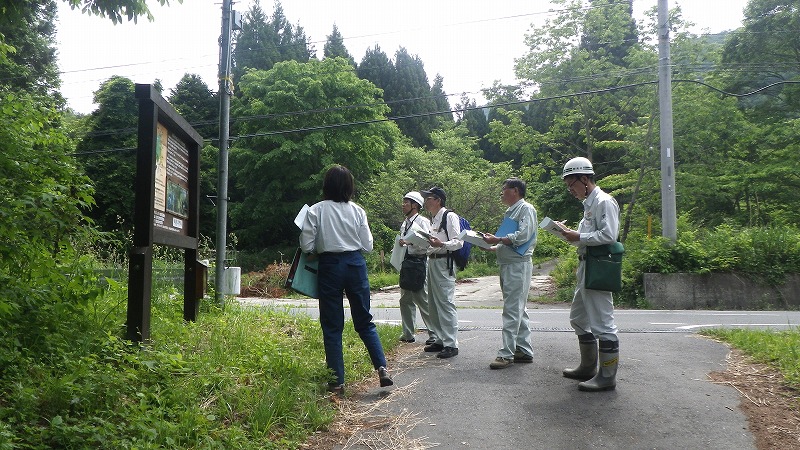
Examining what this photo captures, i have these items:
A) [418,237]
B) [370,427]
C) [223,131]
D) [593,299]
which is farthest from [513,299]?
[223,131]

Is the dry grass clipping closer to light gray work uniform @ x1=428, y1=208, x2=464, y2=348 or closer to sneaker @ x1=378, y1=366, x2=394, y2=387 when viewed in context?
sneaker @ x1=378, y1=366, x2=394, y2=387

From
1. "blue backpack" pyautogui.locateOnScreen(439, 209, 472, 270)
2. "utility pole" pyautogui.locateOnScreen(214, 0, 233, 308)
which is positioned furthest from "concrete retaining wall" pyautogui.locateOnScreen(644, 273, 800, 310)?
"utility pole" pyautogui.locateOnScreen(214, 0, 233, 308)

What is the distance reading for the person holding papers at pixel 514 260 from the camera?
6.52m

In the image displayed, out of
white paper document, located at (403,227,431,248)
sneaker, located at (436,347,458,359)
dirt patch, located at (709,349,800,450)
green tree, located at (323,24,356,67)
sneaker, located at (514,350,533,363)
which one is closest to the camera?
dirt patch, located at (709,349,800,450)

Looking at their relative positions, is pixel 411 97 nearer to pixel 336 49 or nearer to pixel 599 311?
pixel 336 49

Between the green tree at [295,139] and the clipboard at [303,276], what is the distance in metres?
34.2

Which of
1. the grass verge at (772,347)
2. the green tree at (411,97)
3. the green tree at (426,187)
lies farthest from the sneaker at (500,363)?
the green tree at (411,97)

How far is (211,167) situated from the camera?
44.0 metres

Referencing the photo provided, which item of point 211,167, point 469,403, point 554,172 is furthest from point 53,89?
point 469,403

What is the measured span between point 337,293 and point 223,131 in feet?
17.9

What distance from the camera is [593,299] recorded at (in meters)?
5.58

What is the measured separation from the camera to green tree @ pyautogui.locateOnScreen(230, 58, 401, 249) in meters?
40.3

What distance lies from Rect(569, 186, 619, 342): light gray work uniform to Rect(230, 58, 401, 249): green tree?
34.5 metres

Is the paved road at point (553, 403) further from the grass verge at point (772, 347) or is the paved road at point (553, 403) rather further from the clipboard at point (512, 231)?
the clipboard at point (512, 231)
